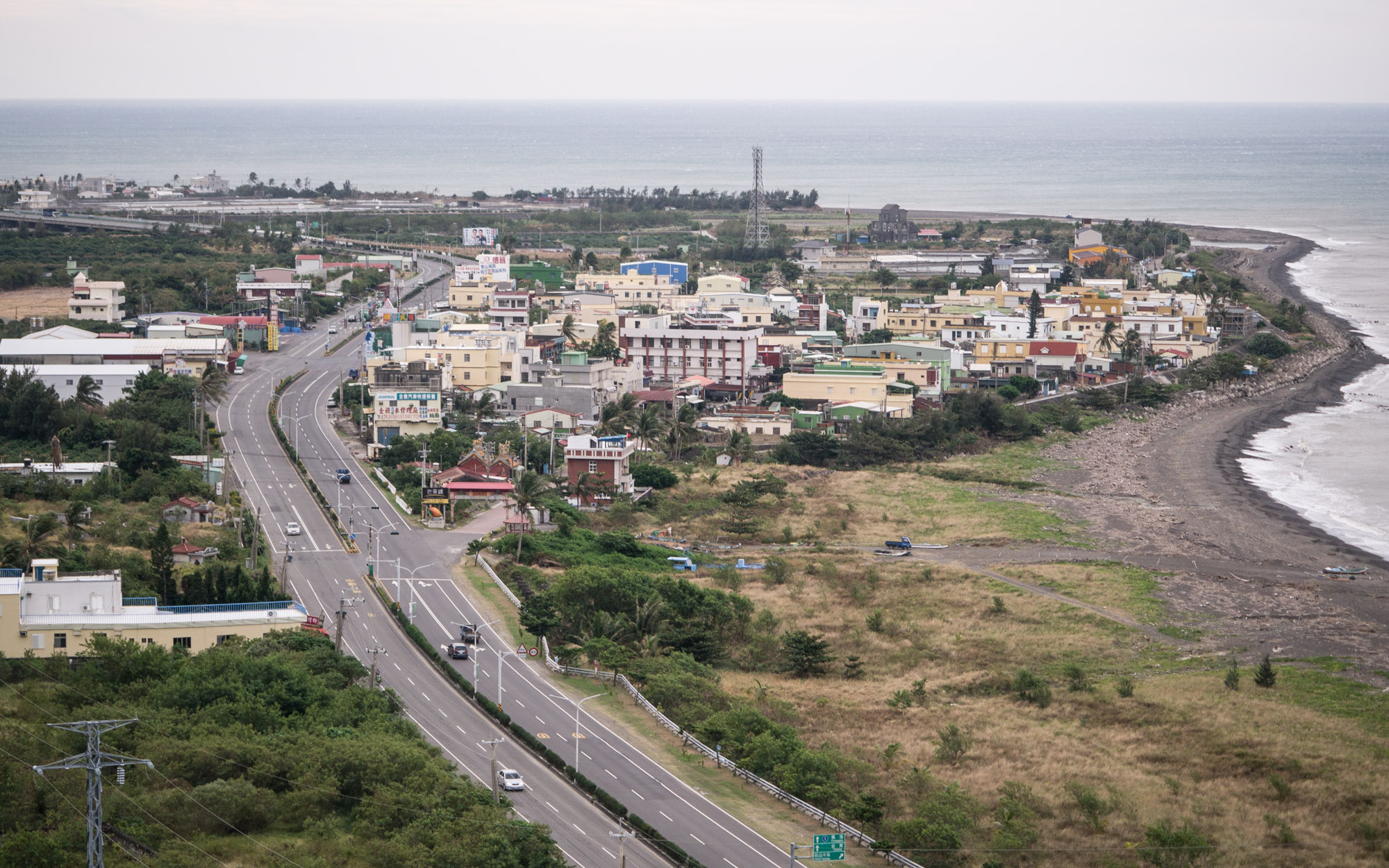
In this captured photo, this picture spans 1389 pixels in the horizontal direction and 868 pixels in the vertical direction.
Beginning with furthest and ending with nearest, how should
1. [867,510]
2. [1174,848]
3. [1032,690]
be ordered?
1. [867,510]
2. [1032,690]
3. [1174,848]

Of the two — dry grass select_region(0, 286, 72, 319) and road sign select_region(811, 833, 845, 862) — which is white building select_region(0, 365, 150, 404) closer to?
dry grass select_region(0, 286, 72, 319)

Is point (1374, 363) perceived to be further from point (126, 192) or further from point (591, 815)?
point (126, 192)

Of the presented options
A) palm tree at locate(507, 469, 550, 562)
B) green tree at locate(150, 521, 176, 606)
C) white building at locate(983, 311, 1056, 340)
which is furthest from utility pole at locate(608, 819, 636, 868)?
white building at locate(983, 311, 1056, 340)

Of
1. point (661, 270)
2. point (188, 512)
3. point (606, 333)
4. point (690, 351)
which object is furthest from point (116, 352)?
point (661, 270)

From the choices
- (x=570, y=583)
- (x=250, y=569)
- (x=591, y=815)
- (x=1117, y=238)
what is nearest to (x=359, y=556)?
(x=250, y=569)

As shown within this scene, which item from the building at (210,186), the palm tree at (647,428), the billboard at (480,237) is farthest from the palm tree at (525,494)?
the building at (210,186)

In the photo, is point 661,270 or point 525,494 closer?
point 525,494

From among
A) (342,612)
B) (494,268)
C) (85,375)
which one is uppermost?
(494,268)

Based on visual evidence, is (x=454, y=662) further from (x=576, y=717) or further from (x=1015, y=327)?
(x=1015, y=327)
